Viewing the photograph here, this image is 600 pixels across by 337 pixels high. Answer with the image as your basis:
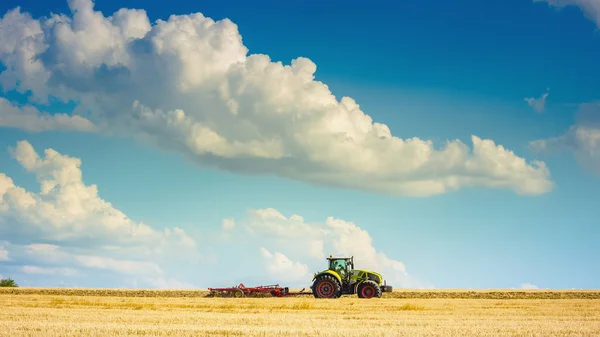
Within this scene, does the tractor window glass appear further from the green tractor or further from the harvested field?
the harvested field

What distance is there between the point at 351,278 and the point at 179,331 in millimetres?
20691

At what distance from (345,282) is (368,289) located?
156 cm

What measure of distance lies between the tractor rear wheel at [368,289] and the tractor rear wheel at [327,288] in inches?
47.8

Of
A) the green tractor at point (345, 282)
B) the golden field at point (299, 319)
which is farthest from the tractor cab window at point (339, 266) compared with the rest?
the golden field at point (299, 319)

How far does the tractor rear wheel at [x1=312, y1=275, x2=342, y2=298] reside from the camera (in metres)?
37.1

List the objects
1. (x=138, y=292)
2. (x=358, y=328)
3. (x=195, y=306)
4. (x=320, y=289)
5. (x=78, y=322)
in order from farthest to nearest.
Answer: (x=138, y=292), (x=320, y=289), (x=195, y=306), (x=78, y=322), (x=358, y=328)

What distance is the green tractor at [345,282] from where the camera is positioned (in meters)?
37.1

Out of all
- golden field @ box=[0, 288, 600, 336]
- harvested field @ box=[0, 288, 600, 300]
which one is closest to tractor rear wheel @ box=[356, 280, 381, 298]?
harvested field @ box=[0, 288, 600, 300]

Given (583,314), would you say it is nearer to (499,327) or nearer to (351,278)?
(499,327)

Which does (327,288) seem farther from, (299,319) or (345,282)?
(299,319)

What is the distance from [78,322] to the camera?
21.8 m

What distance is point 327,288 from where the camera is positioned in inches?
1474

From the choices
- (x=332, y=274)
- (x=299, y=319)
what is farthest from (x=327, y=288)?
(x=299, y=319)

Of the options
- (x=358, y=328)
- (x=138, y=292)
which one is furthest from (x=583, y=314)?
(x=138, y=292)
